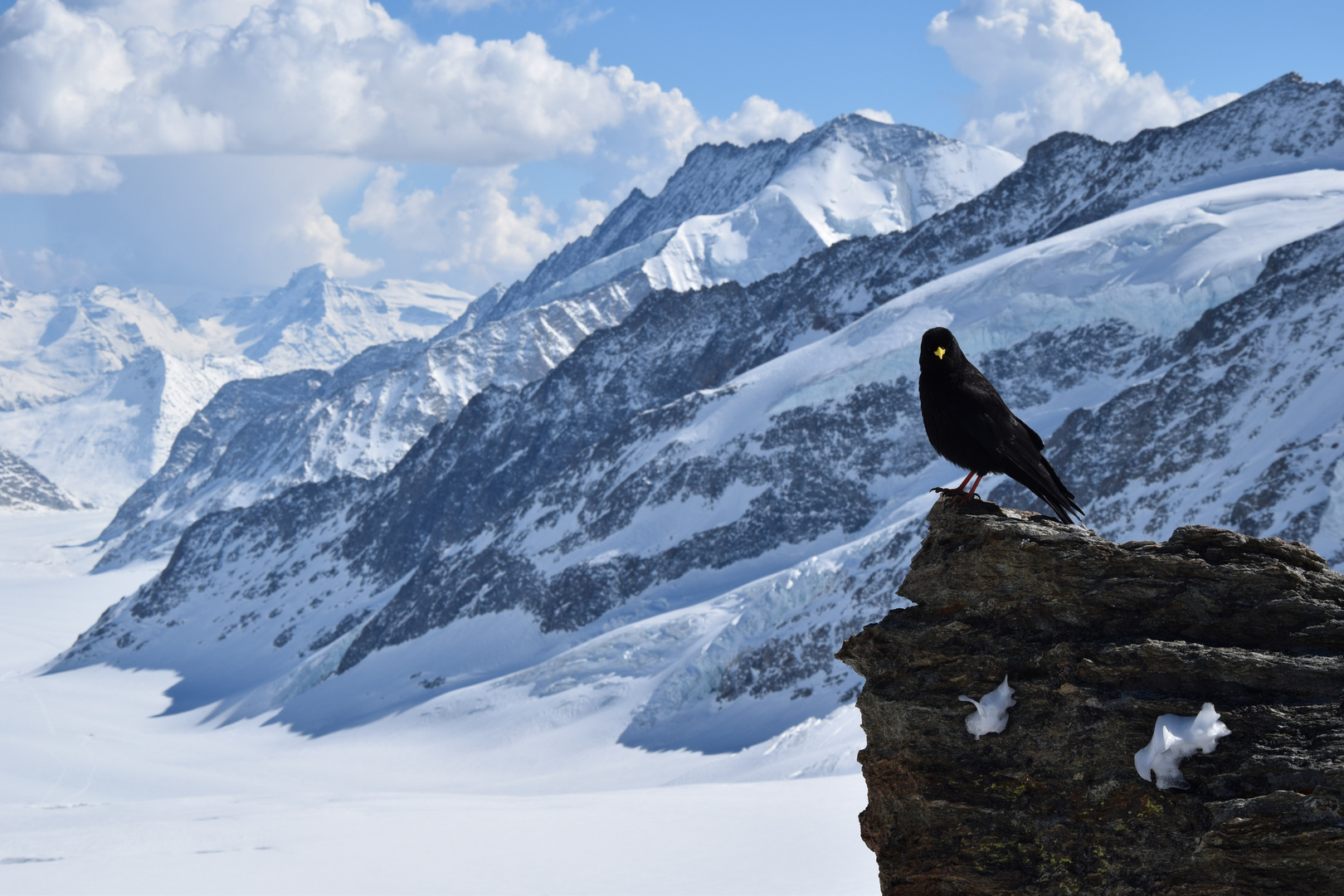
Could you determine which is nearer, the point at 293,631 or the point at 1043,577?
the point at 1043,577

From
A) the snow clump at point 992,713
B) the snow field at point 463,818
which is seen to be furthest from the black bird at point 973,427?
the snow field at point 463,818

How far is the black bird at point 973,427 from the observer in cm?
1122

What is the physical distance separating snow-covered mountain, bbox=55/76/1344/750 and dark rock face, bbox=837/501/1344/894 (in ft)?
160

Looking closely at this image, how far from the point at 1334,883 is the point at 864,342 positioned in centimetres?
11480

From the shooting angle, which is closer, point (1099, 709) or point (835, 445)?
point (1099, 709)

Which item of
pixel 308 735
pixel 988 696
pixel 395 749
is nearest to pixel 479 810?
pixel 988 696

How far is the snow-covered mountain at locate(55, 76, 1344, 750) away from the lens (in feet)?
245

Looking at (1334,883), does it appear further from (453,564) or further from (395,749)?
(453,564)

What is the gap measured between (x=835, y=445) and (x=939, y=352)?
10092 cm

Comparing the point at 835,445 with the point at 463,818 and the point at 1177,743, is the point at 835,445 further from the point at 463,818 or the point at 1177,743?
the point at 1177,743

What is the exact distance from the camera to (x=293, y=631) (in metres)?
178

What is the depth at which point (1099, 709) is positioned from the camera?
10.6 metres

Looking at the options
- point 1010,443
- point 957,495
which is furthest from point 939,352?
point 957,495

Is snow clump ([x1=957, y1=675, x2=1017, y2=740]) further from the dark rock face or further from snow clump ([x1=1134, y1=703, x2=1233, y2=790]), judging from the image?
snow clump ([x1=1134, y1=703, x2=1233, y2=790])
